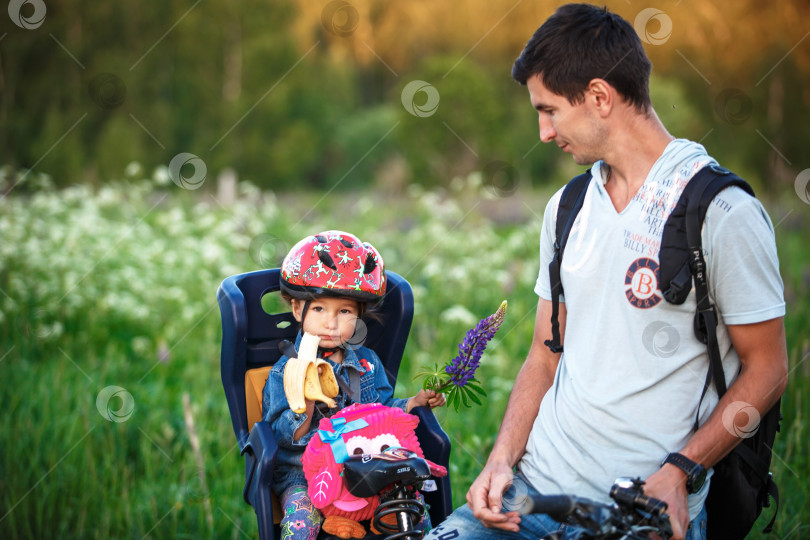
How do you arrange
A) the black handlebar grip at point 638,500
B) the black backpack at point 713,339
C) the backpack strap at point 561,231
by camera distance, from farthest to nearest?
the backpack strap at point 561,231 < the black backpack at point 713,339 < the black handlebar grip at point 638,500

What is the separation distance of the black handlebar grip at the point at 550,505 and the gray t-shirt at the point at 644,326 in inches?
16.3

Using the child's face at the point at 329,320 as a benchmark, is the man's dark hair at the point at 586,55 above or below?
above

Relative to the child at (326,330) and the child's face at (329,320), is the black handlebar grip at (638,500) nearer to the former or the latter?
the child at (326,330)

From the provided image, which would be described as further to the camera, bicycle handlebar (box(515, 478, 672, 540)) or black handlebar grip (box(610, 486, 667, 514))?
black handlebar grip (box(610, 486, 667, 514))

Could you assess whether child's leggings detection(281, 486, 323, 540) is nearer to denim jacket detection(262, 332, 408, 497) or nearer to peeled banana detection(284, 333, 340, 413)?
denim jacket detection(262, 332, 408, 497)

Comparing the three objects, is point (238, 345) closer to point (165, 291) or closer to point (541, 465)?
point (541, 465)

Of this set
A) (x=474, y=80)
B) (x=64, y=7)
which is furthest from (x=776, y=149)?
(x=64, y=7)

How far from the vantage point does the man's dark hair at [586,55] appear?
2.07 metres

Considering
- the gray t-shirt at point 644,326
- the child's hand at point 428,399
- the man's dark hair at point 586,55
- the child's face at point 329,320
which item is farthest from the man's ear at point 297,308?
the man's dark hair at point 586,55

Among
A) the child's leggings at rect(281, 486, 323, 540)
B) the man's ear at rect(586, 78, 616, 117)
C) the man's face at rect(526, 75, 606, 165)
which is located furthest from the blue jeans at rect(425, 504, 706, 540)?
the man's ear at rect(586, 78, 616, 117)

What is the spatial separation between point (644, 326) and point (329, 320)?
3.43ft

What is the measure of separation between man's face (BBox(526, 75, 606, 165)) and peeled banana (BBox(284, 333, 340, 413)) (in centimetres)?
98

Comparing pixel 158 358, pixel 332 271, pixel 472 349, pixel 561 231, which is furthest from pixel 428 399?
pixel 158 358

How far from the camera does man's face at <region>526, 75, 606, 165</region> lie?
211 cm
